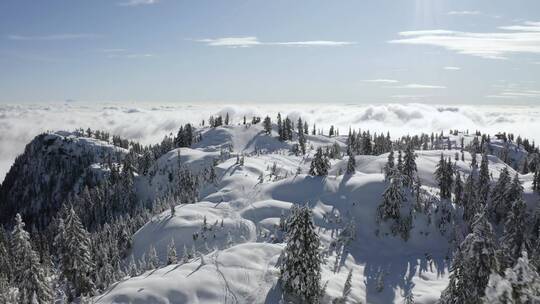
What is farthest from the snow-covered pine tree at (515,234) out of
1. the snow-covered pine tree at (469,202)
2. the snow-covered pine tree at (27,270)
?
the snow-covered pine tree at (27,270)

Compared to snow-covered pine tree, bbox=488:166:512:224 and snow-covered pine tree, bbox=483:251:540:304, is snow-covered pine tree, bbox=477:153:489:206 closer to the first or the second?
snow-covered pine tree, bbox=488:166:512:224

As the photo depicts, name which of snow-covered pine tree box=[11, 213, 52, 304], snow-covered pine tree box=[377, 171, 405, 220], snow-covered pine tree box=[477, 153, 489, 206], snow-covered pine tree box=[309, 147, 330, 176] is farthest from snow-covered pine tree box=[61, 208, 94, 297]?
snow-covered pine tree box=[477, 153, 489, 206]

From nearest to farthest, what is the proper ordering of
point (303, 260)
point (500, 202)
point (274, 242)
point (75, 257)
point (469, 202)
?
point (303, 260) < point (75, 257) < point (274, 242) < point (500, 202) < point (469, 202)

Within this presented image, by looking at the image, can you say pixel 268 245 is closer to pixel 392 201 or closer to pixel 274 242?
pixel 274 242

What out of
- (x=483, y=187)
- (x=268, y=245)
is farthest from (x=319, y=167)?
(x=268, y=245)

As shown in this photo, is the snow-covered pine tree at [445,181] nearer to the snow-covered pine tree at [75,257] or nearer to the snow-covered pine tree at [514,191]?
the snow-covered pine tree at [514,191]

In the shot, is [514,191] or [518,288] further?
[514,191]

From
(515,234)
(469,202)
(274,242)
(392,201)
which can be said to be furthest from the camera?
(469,202)

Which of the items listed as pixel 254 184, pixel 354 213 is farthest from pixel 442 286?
pixel 254 184
